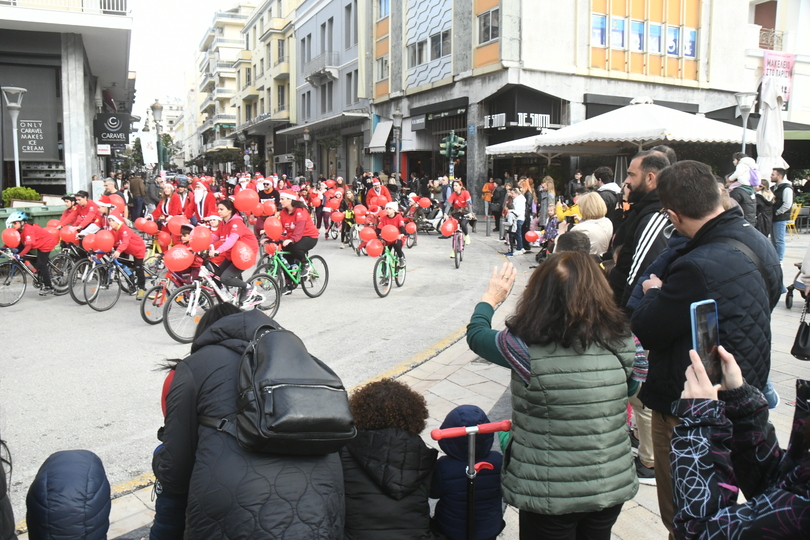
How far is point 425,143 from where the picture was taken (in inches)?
1236

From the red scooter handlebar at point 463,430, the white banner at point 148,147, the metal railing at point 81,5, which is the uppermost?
the metal railing at point 81,5

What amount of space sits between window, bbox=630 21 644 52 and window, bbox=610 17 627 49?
0.39 metres

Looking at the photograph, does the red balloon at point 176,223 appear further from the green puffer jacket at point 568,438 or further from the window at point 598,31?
the window at point 598,31

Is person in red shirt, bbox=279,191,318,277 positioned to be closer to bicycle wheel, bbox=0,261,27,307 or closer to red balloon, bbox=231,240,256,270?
red balloon, bbox=231,240,256,270

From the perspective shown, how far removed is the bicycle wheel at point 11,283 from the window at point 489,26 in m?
19.7

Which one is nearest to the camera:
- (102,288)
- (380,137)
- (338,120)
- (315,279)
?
(102,288)

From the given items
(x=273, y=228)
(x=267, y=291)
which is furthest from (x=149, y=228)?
(x=267, y=291)

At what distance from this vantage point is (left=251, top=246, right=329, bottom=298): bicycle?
1020 centimetres

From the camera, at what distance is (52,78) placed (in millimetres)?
18438

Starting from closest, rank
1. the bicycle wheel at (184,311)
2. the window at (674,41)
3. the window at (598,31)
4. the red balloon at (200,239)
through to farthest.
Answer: the bicycle wheel at (184,311), the red balloon at (200,239), the window at (598,31), the window at (674,41)

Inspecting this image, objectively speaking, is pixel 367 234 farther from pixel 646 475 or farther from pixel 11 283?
pixel 646 475

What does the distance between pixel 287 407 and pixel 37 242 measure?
9739mm

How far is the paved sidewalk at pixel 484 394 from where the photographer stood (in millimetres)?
3463

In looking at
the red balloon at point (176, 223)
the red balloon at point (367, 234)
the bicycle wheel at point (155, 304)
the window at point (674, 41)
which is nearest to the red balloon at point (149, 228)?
the red balloon at point (176, 223)
